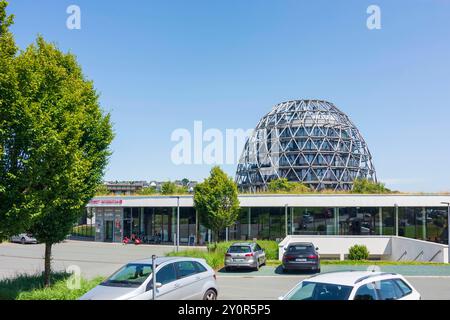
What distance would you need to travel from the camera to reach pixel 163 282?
10.2 metres

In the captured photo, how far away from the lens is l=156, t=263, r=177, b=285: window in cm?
1017

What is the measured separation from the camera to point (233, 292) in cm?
1529

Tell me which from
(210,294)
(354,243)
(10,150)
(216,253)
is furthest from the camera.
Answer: (354,243)

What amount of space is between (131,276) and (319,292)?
467 centimetres

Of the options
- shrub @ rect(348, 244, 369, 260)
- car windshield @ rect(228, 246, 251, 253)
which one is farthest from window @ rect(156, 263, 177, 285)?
shrub @ rect(348, 244, 369, 260)

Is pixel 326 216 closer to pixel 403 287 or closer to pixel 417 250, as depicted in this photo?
pixel 417 250

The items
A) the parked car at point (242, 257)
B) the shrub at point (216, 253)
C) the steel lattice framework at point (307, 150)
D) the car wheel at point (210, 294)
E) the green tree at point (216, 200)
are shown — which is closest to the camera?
the car wheel at point (210, 294)

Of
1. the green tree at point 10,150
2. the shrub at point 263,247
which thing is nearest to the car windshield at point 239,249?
the shrub at point 263,247

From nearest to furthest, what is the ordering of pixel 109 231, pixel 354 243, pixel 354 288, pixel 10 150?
pixel 354 288, pixel 10 150, pixel 354 243, pixel 109 231

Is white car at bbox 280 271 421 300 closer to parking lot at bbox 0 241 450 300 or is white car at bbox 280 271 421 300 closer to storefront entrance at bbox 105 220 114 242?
parking lot at bbox 0 241 450 300

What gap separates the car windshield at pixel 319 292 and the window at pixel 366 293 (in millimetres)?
165

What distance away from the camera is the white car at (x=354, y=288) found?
7.63 meters

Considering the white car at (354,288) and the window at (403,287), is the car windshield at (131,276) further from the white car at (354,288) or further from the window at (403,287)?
the window at (403,287)

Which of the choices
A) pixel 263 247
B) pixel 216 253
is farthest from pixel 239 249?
pixel 263 247
